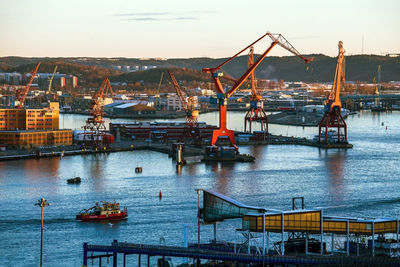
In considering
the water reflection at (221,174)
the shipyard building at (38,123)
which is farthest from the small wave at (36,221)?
the shipyard building at (38,123)

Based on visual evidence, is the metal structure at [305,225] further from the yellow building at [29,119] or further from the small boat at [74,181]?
the yellow building at [29,119]

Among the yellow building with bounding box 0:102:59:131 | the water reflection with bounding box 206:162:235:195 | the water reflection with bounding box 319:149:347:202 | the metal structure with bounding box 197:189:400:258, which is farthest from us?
the yellow building with bounding box 0:102:59:131

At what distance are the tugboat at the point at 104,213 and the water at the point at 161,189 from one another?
163 millimetres

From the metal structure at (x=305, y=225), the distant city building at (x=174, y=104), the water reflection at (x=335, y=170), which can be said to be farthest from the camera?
the distant city building at (x=174, y=104)

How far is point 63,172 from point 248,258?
9.97m

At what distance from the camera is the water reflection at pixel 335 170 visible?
14.4 metres

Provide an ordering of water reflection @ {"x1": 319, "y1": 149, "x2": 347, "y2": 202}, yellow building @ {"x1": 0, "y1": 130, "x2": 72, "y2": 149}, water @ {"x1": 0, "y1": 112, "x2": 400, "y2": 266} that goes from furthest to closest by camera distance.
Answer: yellow building @ {"x1": 0, "y1": 130, "x2": 72, "y2": 149} → water reflection @ {"x1": 319, "y1": 149, "x2": 347, "y2": 202} → water @ {"x1": 0, "y1": 112, "x2": 400, "y2": 266}

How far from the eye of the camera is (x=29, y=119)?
2386 cm

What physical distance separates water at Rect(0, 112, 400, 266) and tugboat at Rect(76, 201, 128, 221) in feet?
0.53

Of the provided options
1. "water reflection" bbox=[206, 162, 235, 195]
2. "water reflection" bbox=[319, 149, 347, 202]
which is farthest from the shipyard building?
"water reflection" bbox=[319, 149, 347, 202]

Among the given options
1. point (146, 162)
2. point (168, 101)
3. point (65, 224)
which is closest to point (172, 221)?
point (65, 224)

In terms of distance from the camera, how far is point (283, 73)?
337 ft

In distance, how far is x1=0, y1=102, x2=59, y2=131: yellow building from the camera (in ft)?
78.3

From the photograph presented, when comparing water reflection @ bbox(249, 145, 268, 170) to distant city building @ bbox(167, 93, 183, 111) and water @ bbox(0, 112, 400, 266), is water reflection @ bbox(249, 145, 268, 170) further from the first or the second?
distant city building @ bbox(167, 93, 183, 111)
